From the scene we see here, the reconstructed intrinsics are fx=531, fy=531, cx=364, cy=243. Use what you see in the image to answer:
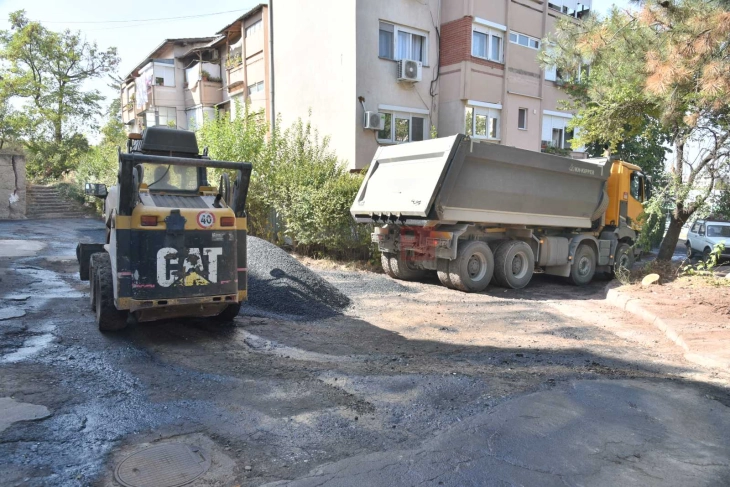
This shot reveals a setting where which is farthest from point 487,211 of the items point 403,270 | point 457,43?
point 457,43

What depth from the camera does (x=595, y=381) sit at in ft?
17.7

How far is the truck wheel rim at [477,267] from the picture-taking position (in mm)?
10961

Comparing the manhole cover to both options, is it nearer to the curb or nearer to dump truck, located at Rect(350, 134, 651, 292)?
the curb

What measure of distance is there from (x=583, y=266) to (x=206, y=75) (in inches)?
921

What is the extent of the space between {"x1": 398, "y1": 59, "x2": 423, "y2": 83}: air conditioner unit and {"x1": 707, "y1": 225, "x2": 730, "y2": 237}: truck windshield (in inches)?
471

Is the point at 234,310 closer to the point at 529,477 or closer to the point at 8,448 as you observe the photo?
the point at 8,448

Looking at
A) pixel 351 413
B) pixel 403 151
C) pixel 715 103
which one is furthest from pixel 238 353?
pixel 715 103

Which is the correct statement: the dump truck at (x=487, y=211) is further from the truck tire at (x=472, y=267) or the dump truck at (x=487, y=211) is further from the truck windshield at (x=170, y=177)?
the truck windshield at (x=170, y=177)

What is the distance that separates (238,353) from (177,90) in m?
30.0

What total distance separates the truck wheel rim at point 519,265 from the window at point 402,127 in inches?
328

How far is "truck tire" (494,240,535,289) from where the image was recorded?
11336 mm

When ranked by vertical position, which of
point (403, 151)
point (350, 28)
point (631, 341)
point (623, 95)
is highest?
point (350, 28)

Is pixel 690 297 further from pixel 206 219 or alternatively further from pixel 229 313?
pixel 206 219

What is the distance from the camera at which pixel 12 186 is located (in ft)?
77.5
